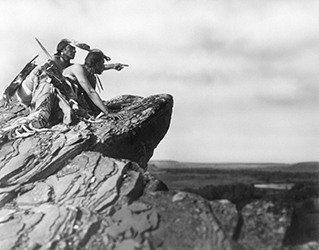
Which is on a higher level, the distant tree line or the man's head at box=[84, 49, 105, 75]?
the man's head at box=[84, 49, 105, 75]

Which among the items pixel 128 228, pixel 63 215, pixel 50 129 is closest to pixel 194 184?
pixel 128 228

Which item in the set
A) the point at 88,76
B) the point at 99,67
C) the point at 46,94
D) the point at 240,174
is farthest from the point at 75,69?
the point at 240,174

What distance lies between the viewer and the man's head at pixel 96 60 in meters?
5.39

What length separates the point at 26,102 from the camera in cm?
564

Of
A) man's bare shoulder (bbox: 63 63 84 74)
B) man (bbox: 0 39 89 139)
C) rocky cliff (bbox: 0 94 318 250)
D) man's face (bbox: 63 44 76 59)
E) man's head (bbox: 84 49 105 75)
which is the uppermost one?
man's face (bbox: 63 44 76 59)

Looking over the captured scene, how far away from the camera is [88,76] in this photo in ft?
17.8

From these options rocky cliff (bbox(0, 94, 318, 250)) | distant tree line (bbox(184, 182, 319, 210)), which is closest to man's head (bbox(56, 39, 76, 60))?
rocky cliff (bbox(0, 94, 318, 250))

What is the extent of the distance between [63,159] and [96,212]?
2.46 ft

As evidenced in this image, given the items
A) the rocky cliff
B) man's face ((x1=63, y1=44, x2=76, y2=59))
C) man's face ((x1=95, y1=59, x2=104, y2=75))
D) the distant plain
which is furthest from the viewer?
man's face ((x1=63, y1=44, x2=76, y2=59))

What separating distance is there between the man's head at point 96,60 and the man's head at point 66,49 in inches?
8.6

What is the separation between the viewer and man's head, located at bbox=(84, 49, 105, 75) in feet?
17.7

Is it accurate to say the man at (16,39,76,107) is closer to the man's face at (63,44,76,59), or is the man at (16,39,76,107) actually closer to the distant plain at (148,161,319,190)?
the man's face at (63,44,76,59)

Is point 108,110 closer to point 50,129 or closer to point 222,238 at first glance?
point 50,129

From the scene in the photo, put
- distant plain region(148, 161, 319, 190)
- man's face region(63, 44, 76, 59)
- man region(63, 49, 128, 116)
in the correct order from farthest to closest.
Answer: man's face region(63, 44, 76, 59) → man region(63, 49, 128, 116) → distant plain region(148, 161, 319, 190)
